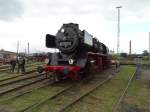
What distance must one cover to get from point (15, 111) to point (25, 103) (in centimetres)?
103

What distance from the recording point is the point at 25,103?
8523 mm

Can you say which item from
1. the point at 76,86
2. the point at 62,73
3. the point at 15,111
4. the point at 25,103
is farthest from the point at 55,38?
the point at 15,111

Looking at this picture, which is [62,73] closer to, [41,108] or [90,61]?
[90,61]

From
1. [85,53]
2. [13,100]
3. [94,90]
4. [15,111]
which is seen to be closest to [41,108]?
[15,111]

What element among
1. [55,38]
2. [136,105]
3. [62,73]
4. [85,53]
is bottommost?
[136,105]

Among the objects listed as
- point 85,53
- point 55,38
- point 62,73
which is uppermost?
point 55,38

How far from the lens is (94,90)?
11.7 m

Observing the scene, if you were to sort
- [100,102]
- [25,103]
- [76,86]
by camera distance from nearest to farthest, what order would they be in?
[25,103]
[100,102]
[76,86]

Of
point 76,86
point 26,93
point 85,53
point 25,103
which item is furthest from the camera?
point 85,53

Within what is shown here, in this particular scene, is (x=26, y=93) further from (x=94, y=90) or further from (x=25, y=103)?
(x=94, y=90)

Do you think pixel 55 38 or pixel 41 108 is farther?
pixel 55 38

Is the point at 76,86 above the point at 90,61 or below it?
below

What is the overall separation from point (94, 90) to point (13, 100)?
422cm

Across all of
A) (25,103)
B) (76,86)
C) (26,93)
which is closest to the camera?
(25,103)
